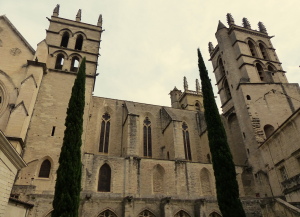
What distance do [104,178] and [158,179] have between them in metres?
4.17

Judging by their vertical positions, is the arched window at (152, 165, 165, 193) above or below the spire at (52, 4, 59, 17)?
below

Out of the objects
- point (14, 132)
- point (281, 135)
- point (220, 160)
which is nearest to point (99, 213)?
point (14, 132)

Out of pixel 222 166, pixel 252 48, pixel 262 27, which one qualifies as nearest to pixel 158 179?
pixel 222 166

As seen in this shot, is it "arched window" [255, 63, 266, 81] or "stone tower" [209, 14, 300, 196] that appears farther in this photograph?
"arched window" [255, 63, 266, 81]

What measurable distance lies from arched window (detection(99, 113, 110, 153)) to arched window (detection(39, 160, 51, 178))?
5401mm

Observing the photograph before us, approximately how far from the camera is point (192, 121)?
25.4 meters

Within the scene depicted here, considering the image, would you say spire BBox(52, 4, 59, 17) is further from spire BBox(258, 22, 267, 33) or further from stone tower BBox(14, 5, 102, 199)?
spire BBox(258, 22, 267, 33)

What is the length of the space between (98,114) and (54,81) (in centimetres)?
491

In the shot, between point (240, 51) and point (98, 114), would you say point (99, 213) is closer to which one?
point (98, 114)

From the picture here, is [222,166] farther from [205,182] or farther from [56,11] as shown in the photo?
[56,11]

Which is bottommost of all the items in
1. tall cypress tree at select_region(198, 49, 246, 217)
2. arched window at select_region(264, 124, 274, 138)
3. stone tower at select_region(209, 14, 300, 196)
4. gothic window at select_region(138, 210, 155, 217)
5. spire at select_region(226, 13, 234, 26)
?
gothic window at select_region(138, 210, 155, 217)

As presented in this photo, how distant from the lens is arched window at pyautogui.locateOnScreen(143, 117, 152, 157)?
72.5 feet

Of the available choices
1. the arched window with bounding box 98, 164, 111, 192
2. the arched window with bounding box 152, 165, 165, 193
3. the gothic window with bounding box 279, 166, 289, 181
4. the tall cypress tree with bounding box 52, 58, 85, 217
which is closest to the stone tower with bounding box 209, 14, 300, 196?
the gothic window with bounding box 279, 166, 289, 181

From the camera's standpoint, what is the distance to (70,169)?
10102mm
